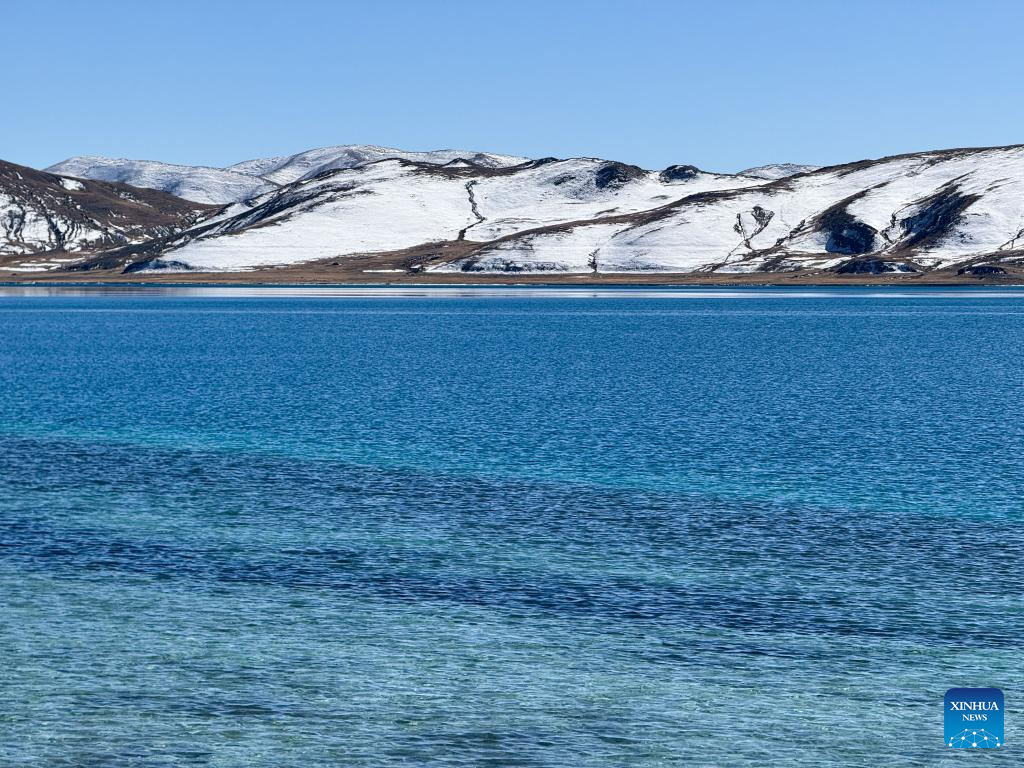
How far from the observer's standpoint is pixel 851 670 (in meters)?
22.3

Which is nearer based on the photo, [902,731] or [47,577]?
[902,731]

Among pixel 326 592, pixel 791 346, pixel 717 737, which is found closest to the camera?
pixel 717 737

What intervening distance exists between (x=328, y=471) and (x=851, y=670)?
Result: 25.1 metres

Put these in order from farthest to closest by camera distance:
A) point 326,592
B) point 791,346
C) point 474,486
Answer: point 791,346 → point 474,486 → point 326,592

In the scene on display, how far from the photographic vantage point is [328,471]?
44281 millimetres

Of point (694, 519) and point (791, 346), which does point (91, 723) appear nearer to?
point (694, 519)

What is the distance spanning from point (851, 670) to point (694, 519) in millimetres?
13225

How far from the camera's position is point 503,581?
28547 mm

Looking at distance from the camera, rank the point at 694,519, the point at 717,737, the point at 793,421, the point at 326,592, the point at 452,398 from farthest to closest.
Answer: the point at 452,398 < the point at 793,421 < the point at 694,519 < the point at 326,592 < the point at 717,737

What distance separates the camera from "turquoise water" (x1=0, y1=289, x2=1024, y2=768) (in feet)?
64.7

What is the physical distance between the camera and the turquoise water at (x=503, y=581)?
19.7 metres

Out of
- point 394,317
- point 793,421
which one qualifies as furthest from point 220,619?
point 394,317

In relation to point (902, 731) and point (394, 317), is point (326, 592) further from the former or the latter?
point (394, 317)

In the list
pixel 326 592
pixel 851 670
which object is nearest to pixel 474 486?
pixel 326 592
